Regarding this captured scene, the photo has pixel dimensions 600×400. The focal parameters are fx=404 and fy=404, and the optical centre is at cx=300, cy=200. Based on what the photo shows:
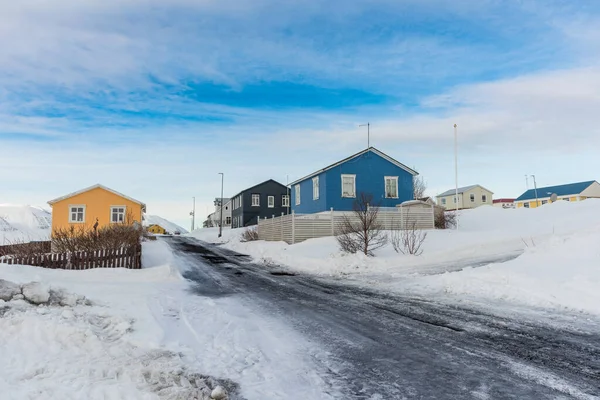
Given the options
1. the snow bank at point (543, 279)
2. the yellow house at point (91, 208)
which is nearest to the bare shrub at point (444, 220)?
the snow bank at point (543, 279)

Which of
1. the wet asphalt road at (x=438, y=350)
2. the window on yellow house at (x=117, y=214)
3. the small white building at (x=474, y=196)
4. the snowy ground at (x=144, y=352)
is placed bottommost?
the wet asphalt road at (x=438, y=350)

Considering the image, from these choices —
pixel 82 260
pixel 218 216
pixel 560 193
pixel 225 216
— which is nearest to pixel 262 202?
pixel 225 216

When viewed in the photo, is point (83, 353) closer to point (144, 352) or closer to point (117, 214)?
point (144, 352)

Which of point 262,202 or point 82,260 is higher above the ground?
point 262,202

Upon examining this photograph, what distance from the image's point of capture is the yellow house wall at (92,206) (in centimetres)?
3384

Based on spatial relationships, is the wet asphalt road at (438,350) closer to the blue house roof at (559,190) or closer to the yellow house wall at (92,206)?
the yellow house wall at (92,206)

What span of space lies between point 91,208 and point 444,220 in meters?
28.8

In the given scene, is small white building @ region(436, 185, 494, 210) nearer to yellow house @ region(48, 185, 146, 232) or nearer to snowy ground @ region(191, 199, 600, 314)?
snowy ground @ region(191, 199, 600, 314)

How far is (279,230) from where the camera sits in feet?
95.4

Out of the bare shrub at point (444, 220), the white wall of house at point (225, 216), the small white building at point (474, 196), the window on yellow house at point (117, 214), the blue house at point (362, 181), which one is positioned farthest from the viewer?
the white wall of house at point (225, 216)

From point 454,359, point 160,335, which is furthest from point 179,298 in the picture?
point 454,359

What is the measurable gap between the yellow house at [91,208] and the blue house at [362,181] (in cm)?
1614

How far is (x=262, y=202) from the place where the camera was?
6238 cm

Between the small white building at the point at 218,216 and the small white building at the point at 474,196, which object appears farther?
the small white building at the point at 218,216
